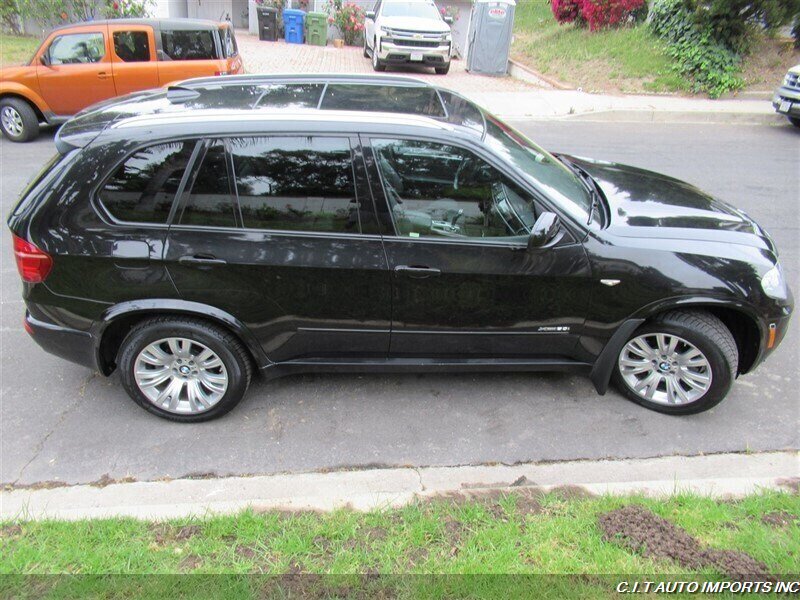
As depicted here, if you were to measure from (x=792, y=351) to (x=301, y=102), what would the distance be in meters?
3.94

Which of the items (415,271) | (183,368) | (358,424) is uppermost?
(415,271)

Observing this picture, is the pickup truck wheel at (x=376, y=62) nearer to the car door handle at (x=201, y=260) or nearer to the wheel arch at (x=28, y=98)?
the wheel arch at (x=28, y=98)

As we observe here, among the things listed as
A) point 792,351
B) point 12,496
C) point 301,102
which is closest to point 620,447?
point 792,351

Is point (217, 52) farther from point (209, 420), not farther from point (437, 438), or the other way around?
point (437, 438)

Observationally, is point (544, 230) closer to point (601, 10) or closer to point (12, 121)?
point (12, 121)

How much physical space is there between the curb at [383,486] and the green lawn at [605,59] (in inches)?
497

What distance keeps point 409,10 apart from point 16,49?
10307 millimetres

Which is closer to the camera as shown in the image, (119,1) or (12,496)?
(12,496)

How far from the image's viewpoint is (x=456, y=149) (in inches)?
129

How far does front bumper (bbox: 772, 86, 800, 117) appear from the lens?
35.6ft

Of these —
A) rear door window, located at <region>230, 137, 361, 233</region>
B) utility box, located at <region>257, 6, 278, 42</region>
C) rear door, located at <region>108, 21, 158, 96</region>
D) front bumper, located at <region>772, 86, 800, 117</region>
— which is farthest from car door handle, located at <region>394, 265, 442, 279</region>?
utility box, located at <region>257, 6, 278, 42</region>

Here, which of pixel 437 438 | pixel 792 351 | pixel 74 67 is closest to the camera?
pixel 437 438

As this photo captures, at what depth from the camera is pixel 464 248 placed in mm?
3277

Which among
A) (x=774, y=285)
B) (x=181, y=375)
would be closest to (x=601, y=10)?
(x=774, y=285)
